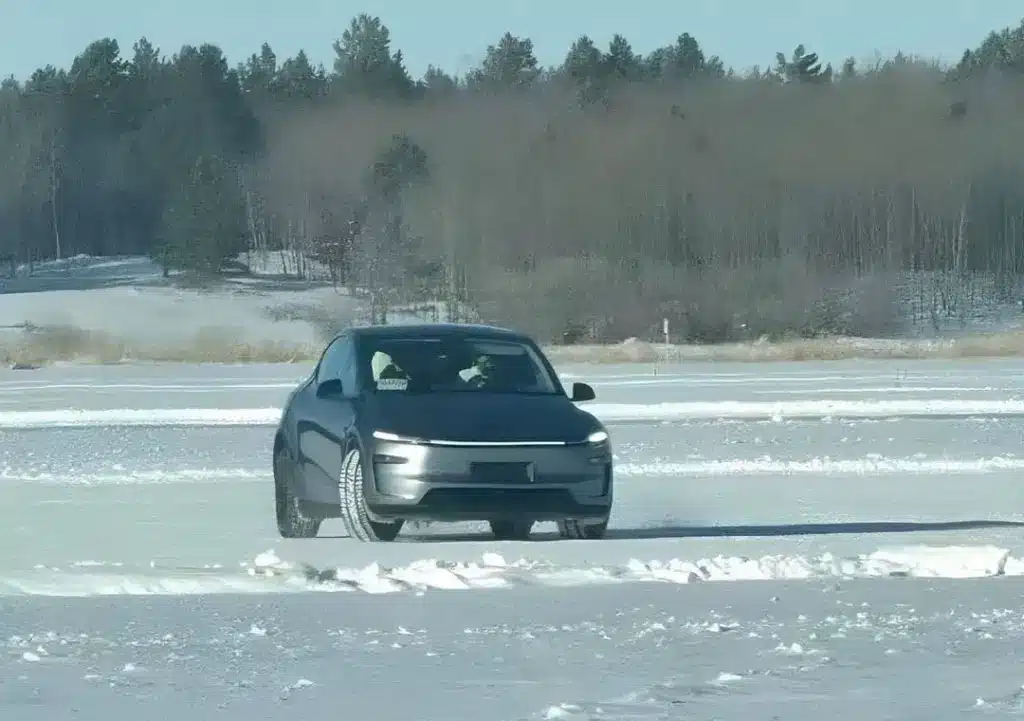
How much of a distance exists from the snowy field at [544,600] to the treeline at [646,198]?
56.7m

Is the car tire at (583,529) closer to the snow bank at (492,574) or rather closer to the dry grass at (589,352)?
the snow bank at (492,574)

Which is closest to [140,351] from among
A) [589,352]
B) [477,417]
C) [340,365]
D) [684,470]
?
[589,352]

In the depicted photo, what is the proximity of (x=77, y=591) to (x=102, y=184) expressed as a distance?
3935 inches

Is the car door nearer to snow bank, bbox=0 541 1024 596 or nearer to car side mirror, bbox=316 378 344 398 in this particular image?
car side mirror, bbox=316 378 344 398

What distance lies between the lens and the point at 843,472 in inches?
739

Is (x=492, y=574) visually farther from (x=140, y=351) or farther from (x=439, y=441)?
(x=140, y=351)

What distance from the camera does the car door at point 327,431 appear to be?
42.0 ft

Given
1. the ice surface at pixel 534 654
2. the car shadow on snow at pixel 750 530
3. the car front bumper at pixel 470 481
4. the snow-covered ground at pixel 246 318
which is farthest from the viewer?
the snow-covered ground at pixel 246 318

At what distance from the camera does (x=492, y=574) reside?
35.9 ft

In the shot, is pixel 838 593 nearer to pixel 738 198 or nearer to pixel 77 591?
pixel 77 591

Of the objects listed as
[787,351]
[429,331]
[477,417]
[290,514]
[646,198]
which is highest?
[646,198]

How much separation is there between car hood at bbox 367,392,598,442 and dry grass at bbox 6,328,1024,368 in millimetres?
41735

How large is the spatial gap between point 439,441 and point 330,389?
1516 mm

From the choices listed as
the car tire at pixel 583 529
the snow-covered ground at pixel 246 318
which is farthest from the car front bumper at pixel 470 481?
the snow-covered ground at pixel 246 318
